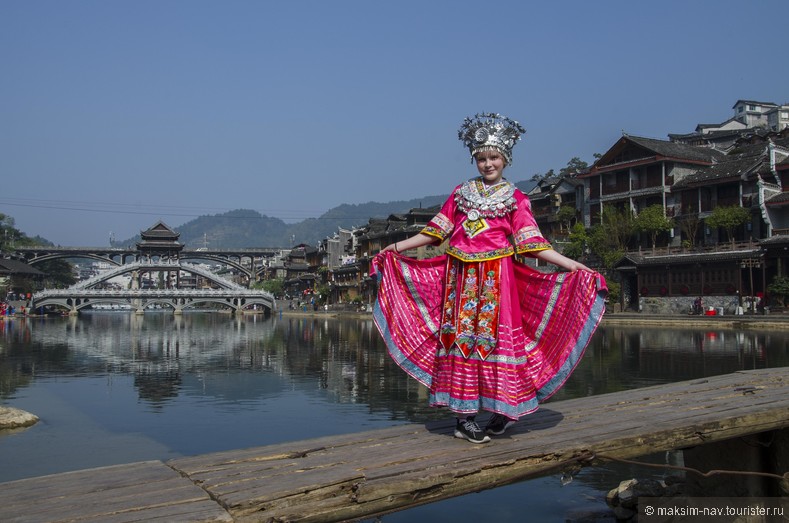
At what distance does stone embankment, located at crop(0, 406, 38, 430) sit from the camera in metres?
11.8

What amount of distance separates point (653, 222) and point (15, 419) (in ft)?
116

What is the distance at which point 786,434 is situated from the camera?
5.86m

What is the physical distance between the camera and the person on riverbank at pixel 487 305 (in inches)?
188

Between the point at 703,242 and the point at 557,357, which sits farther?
the point at 703,242

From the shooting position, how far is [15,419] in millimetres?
11969

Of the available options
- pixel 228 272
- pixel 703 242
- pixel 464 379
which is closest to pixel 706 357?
pixel 464 379

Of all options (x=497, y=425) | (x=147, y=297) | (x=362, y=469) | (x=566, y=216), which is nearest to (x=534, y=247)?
(x=497, y=425)

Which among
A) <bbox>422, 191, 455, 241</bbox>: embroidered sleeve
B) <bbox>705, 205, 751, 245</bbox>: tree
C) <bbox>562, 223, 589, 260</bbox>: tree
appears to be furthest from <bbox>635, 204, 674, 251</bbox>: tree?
<bbox>422, 191, 455, 241</bbox>: embroidered sleeve

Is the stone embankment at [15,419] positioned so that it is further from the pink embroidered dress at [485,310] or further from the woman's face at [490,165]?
the woman's face at [490,165]

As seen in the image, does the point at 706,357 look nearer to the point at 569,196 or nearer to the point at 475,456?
the point at 475,456

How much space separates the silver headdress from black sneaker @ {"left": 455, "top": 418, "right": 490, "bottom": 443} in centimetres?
197

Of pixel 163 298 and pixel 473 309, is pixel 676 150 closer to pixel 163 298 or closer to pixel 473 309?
pixel 473 309

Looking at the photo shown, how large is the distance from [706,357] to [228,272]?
13975 centimetres

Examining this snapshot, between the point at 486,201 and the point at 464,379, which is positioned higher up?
the point at 486,201
